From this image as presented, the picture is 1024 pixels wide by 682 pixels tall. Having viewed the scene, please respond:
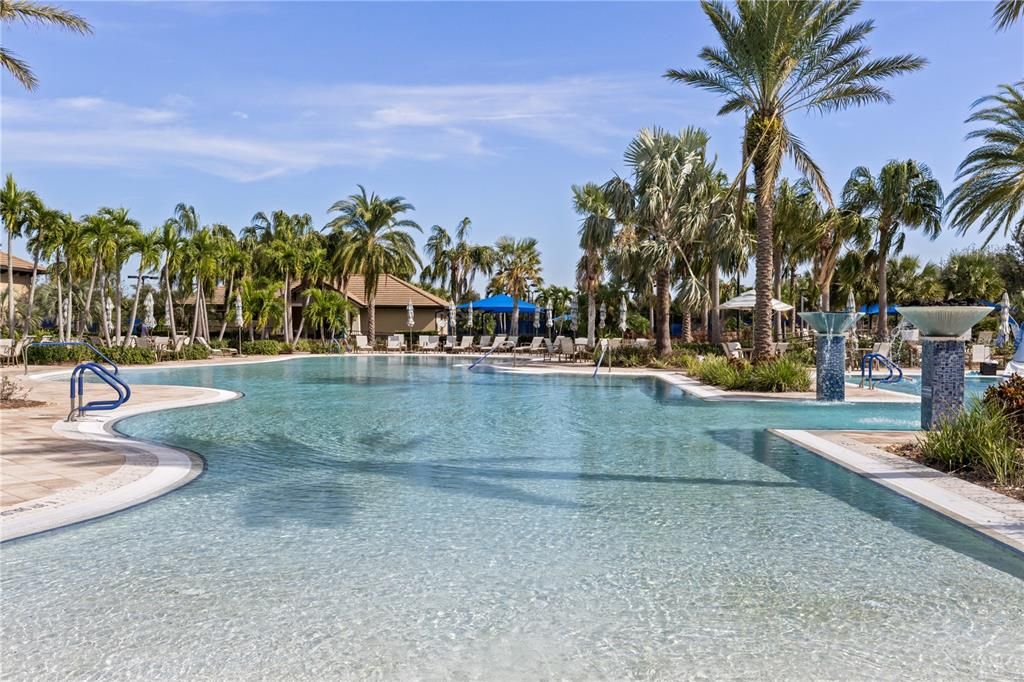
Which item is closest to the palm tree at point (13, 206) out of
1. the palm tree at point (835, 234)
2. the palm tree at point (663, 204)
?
the palm tree at point (663, 204)

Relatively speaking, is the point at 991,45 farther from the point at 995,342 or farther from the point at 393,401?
the point at 995,342

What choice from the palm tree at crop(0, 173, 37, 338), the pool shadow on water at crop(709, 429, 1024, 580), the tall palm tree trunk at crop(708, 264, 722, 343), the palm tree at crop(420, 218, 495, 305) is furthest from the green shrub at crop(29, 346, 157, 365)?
the palm tree at crop(420, 218, 495, 305)

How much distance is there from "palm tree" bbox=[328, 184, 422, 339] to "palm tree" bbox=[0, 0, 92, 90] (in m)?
27.0

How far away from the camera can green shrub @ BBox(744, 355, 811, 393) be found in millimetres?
16422

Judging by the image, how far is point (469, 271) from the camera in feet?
220

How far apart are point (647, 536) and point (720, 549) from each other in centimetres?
58

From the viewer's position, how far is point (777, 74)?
17938 mm

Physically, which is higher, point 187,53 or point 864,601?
point 187,53

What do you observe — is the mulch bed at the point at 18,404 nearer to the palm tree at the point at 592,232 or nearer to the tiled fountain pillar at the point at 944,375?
the tiled fountain pillar at the point at 944,375

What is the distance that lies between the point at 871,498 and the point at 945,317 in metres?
3.62

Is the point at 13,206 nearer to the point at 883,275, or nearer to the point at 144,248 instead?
the point at 144,248

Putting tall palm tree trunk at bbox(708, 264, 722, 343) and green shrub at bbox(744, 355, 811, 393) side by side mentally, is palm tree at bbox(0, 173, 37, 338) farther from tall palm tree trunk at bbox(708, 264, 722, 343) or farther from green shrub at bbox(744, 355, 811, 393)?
tall palm tree trunk at bbox(708, 264, 722, 343)

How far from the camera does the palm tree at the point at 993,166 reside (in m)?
20.6

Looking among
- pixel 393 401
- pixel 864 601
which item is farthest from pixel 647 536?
pixel 393 401
